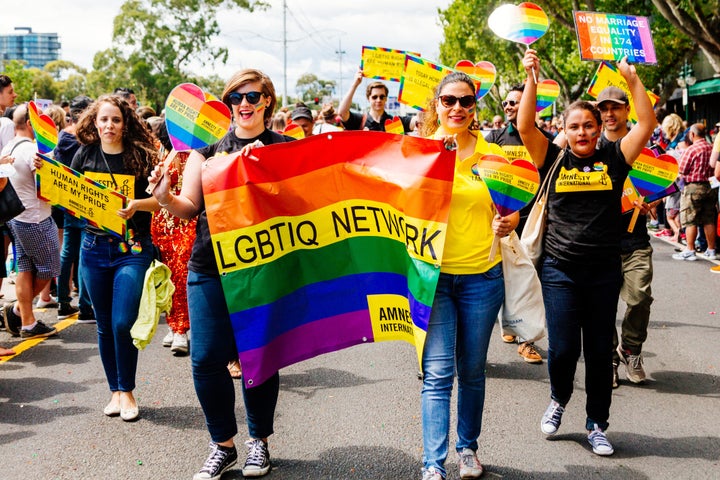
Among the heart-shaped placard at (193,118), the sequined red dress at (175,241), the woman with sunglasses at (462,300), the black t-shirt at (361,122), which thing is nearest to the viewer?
the woman with sunglasses at (462,300)

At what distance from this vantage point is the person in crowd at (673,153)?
1235 centimetres

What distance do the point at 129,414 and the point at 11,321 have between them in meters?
3.04

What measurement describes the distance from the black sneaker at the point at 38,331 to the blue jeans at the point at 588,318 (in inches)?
199

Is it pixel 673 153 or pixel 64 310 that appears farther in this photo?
pixel 673 153

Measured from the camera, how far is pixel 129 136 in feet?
16.8

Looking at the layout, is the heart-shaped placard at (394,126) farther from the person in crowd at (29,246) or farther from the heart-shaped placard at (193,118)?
the heart-shaped placard at (193,118)

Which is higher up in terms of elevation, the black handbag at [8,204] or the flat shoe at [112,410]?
the black handbag at [8,204]

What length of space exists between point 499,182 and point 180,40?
172ft

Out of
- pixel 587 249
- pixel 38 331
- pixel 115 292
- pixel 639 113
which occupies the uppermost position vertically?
pixel 639 113

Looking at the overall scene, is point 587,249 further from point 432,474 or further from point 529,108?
point 432,474

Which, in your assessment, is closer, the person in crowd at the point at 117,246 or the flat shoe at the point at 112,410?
the person in crowd at the point at 117,246

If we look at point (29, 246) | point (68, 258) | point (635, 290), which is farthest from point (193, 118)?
point (68, 258)

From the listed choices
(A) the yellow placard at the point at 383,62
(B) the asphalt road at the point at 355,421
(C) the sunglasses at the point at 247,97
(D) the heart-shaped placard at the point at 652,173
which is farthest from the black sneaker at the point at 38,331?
(D) the heart-shaped placard at the point at 652,173

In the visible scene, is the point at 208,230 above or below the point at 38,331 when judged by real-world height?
above
